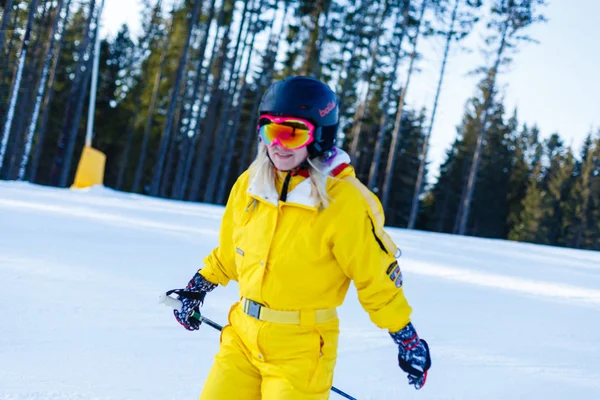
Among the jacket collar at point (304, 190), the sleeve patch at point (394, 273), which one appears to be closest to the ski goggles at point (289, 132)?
the jacket collar at point (304, 190)

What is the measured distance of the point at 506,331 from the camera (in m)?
4.99

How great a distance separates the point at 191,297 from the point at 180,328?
1929mm

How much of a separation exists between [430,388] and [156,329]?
2.10 meters

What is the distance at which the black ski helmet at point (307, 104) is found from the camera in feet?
7.23

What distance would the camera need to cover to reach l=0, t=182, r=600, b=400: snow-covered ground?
3.39 metres

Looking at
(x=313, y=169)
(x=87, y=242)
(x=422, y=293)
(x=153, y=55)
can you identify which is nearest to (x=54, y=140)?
(x=153, y=55)

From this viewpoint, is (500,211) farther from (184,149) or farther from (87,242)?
(87,242)

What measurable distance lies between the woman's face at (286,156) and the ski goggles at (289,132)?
2cm

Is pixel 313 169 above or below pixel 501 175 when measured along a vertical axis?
below

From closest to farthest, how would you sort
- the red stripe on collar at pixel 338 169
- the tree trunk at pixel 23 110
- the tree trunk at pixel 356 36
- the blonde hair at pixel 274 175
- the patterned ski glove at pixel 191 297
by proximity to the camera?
the blonde hair at pixel 274 175 → the red stripe on collar at pixel 338 169 → the patterned ski glove at pixel 191 297 → the tree trunk at pixel 23 110 → the tree trunk at pixel 356 36

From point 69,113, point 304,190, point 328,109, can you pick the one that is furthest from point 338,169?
point 69,113

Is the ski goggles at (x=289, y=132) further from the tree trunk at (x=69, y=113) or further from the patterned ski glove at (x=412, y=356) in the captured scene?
the tree trunk at (x=69, y=113)

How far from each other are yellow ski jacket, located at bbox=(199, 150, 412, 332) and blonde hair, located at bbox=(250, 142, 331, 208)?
2cm

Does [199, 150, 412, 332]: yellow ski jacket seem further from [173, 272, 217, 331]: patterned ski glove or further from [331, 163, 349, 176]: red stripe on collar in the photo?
[173, 272, 217, 331]: patterned ski glove
